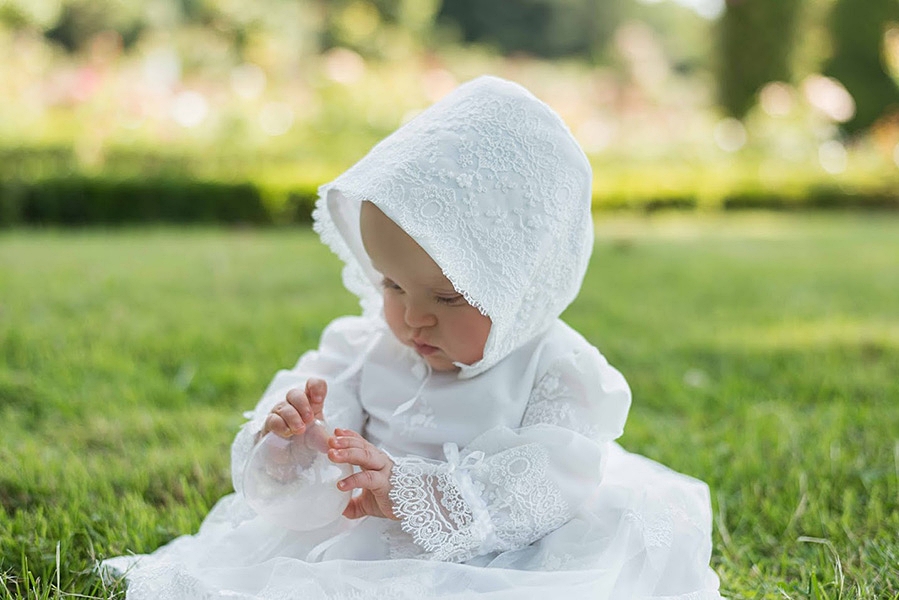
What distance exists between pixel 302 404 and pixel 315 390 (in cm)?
4

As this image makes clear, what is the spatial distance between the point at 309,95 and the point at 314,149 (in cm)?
144

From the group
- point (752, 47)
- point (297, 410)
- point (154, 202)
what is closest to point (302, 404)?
point (297, 410)

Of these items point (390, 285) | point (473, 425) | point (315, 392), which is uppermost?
point (390, 285)

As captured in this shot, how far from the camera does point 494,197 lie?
65.9 inches

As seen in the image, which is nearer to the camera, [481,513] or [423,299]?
[481,513]

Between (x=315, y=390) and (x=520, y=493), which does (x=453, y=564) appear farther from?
(x=315, y=390)

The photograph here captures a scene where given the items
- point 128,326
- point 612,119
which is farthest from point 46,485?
point 612,119

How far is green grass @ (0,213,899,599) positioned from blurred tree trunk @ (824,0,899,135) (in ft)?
47.1

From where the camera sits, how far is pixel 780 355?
347 centimetres

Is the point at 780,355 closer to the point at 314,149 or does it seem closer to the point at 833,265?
the point at 833,265

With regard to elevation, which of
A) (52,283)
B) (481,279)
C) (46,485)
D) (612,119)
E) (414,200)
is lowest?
(612,119)

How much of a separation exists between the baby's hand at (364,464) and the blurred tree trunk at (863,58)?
19.0 m

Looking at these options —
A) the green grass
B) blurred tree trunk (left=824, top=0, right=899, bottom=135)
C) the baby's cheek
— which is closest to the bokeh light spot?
the green grass

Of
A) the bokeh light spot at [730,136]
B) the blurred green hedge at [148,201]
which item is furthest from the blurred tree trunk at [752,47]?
the blurred green hedge at [148,201]
